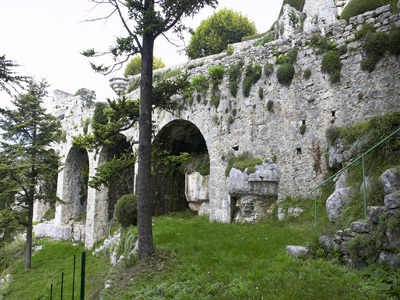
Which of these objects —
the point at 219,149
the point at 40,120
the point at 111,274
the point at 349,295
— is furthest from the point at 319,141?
the point at 40,120

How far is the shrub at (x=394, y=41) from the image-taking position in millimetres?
7828

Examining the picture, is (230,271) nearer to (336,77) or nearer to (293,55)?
(336,77)

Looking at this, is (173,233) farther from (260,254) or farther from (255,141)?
(255,141)

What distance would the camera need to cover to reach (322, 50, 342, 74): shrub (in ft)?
29.4

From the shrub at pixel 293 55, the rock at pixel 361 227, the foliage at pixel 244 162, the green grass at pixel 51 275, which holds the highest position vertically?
the shrub at pixel 293 55

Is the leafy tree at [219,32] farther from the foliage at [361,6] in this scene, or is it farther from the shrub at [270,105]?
the foliage at [361,6]

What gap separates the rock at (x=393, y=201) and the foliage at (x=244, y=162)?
5.74 meters

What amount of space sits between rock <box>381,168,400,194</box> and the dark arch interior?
33.3 ft

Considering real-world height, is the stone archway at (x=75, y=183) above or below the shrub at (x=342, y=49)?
below

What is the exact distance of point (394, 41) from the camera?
786cm

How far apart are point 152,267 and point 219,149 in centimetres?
597

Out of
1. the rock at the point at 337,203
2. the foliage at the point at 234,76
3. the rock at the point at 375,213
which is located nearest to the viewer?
the rock at the point at 375,213

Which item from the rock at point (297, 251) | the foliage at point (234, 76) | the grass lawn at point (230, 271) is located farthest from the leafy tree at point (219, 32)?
the rock at point (297, 251)

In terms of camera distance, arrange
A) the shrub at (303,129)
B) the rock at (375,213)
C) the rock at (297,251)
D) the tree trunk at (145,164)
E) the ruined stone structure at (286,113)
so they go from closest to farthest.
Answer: the rock at (375,213)
the rock at (297,251)
the tree trunk at (145,164)
the ruined stone structure at (286,113)
the shrub at (303,129)
